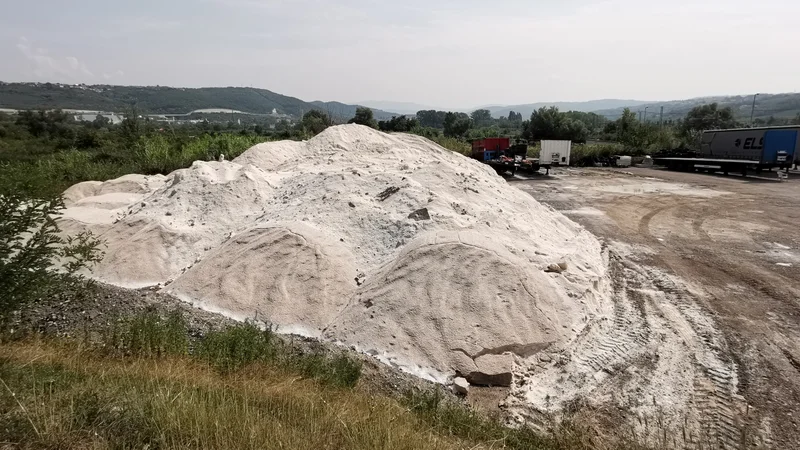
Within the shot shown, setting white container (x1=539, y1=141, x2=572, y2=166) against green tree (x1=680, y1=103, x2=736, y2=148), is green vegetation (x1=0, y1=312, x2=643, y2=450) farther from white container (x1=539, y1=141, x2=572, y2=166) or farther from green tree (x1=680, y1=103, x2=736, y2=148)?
green tree (x1=680, y1=103, x2=736, y2=148)

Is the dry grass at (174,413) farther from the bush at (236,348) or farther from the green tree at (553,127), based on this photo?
the green tree at (553,127)

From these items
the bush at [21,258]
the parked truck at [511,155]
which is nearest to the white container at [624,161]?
the parked truck at [511,155]

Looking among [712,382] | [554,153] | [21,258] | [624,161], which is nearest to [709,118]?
[624,161]

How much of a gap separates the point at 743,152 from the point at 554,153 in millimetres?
10058

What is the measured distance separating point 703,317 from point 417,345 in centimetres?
466

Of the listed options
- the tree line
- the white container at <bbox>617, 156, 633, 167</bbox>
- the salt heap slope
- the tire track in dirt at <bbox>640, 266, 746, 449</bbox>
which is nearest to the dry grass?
the salt heap slope

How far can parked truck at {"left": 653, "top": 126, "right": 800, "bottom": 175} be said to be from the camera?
23484 mm

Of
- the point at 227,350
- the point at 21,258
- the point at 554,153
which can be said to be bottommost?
the point at 227,350

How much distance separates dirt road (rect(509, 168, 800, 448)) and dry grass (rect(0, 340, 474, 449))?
3.66 metres

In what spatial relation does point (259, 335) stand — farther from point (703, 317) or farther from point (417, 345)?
point (703, 317)

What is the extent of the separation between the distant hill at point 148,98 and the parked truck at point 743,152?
5272 centimetres

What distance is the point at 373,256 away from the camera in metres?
8.04

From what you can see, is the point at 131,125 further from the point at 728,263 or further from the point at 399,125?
the point at 728,263

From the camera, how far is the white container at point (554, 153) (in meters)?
26.1
